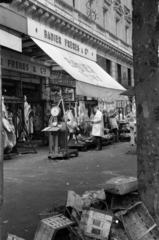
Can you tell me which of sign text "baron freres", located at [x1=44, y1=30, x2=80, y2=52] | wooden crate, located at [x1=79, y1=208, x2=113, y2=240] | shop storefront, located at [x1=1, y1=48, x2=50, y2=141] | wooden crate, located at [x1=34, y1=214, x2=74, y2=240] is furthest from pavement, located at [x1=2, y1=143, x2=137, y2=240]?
sign text "baron freres", located at [x1=44, y1=30, x2=80, y2=52]

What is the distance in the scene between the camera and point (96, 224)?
153 inches

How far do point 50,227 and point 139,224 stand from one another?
1.11m

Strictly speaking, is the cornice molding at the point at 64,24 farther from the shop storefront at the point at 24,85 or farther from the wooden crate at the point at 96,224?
the wooden crate at the point at 96,224

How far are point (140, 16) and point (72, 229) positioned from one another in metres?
2.86

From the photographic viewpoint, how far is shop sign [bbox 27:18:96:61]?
11952 mm

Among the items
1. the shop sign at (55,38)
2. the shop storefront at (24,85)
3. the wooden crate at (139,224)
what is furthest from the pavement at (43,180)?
the shop sign at (55,38)

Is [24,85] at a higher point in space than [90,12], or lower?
lower

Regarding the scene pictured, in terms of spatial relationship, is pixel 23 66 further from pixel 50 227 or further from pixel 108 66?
pixel 108 66

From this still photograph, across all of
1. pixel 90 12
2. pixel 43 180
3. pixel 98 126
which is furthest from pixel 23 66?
pixel 90 12

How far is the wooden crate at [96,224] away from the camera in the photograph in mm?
3785

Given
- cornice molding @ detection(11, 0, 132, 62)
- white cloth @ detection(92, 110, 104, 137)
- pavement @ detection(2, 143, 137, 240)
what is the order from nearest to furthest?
pavement @ detection(2, 143, 137, 240) → white cloth @ detection(92, 110, 104, 137) → cornice molding @ detection(11, 0, 132, 62)

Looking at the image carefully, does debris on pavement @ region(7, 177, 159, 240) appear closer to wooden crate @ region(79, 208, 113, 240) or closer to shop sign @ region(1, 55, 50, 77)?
wooden crate @ region(79, 208, 113, 240)

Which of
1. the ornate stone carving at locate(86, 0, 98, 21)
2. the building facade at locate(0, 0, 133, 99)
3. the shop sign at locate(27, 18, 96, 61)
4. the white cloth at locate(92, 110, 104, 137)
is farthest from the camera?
the ornate stone carving at locate(86, 0, 98, 21)

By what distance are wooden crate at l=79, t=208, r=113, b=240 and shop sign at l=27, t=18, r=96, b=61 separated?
9104 mm
